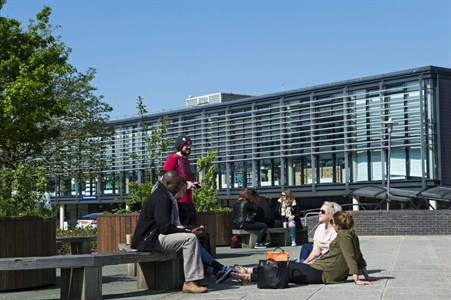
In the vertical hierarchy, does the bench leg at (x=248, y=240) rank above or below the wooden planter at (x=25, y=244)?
below

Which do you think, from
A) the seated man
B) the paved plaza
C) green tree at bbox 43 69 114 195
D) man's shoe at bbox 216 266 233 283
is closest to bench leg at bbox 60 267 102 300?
the paved plaza

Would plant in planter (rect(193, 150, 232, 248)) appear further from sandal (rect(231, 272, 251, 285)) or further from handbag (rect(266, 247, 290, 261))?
handbag (rect(266, 247, 290, 261))

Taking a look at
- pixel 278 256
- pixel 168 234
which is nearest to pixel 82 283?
pixel 168 234

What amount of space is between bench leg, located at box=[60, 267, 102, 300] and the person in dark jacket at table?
10824mm

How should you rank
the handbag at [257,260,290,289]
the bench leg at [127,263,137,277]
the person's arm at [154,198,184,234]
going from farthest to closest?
the bench leg at [127,263,137,277], the handbag at [257,260,290,289], the person's arm at [154,198,184,234]

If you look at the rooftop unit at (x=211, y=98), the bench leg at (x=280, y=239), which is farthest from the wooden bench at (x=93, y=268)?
the rooftop unit at (x=211, y=98)

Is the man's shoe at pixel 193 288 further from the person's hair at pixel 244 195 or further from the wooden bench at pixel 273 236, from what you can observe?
the person's hair at pixel 244 195

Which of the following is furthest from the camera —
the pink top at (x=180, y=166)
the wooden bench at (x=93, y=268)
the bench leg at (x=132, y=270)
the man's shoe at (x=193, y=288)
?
the bench leg at (x=132, y=270)

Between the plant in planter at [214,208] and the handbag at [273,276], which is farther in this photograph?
the plant in planter at [214,208]

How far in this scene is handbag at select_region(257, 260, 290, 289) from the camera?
10.2m

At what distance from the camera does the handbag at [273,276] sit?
1018 centimetres

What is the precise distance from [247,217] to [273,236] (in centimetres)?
182

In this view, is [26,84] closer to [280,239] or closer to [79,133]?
[280,239]

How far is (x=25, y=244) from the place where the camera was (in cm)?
1019
